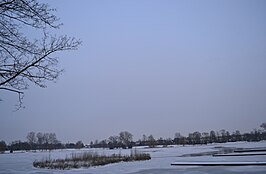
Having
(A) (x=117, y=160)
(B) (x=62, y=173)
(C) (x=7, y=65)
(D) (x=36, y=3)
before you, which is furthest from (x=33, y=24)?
(A) (x=117, y=160)

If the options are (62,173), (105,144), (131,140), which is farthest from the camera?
(105,144)

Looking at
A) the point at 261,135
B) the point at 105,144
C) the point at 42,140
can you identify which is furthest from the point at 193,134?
the point at 42,140

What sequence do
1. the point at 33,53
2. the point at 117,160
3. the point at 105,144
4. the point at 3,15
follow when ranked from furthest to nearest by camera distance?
the point at 105,144
the point at 117,160
the point at 33,53
the point at 3,15

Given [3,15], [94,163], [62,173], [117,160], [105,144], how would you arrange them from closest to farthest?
[3,15] < [62,173] < [94,163] < [117,160] < [105,144]

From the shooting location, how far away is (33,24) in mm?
4957

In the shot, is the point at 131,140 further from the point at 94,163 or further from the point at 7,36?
the point at 7,36

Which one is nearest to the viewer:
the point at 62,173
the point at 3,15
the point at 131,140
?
the point at 3,15

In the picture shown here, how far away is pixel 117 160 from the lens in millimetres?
30172

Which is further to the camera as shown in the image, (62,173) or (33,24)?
(62,173)

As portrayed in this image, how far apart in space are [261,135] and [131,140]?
206ft

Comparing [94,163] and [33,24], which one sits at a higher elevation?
[33,24]

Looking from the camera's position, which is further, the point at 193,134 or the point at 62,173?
the point at 193,134

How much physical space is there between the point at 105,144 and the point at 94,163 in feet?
397

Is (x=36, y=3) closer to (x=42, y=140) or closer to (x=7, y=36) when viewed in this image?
(x=7, y=36)
